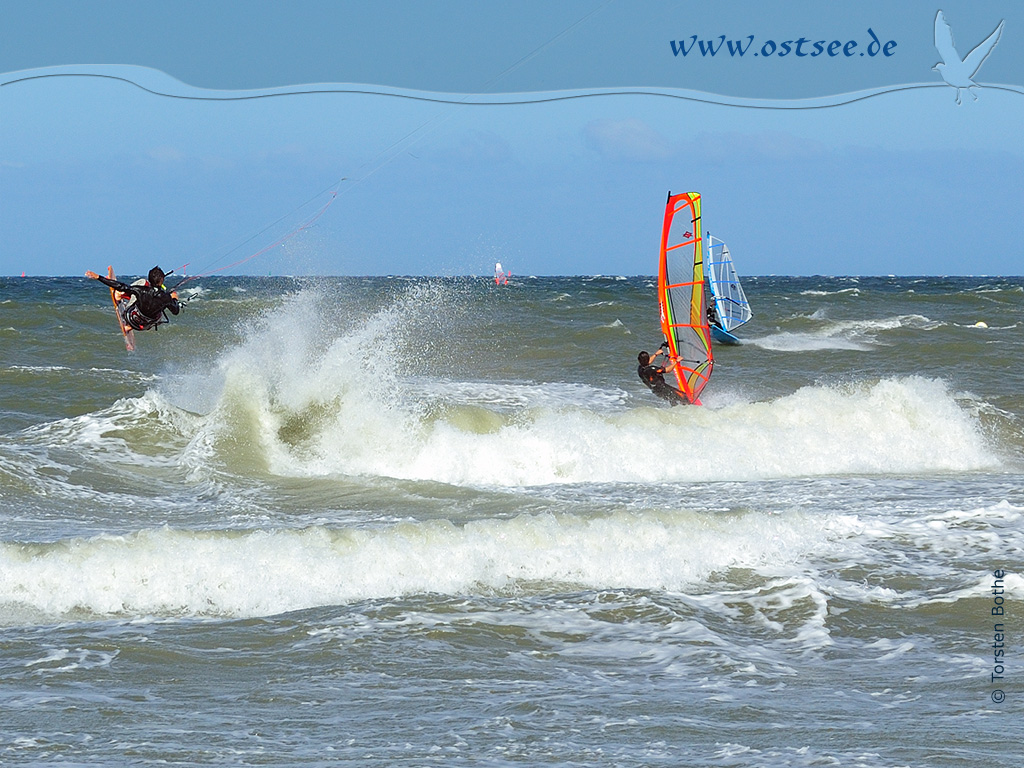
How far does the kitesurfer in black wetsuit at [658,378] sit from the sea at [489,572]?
1.15ft

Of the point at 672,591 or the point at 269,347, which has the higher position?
the point at 269,347

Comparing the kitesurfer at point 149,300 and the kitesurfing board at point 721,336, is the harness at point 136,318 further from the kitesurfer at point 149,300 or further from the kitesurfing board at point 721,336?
the kitesurfing board at point 721,336

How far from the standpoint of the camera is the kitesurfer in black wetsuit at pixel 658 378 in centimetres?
1292

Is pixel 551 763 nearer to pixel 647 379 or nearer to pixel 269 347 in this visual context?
pixel 647 379

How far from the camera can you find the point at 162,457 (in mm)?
11055

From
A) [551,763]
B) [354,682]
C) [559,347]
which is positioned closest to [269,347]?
[559,347]

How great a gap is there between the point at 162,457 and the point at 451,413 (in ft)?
11.0

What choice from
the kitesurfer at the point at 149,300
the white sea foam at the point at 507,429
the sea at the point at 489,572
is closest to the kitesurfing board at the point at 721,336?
the sea at the point at 489,572

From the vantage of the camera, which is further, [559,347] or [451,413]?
[559,347]
